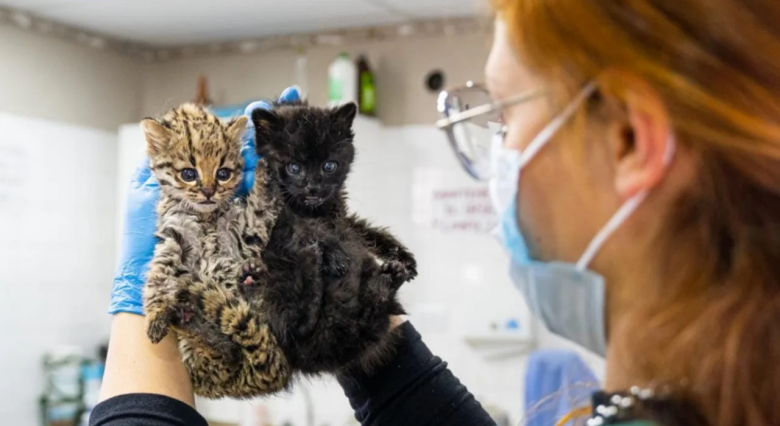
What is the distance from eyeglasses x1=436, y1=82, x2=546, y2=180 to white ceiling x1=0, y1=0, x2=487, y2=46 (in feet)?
5.97

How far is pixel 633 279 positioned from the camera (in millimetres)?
751

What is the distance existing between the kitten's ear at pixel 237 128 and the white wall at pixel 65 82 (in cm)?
224

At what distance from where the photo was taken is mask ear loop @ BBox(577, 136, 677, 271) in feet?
2.26

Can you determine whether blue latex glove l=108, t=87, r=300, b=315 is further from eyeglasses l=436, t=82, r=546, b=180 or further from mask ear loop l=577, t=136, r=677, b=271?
mask ear loop l=577, t=136, r=677, b=271

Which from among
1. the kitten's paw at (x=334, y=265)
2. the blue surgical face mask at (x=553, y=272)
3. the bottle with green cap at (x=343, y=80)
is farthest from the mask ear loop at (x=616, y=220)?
the bottle with green cap at (x=343, y=80)

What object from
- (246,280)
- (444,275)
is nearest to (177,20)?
(444,275)

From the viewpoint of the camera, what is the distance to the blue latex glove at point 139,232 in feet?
3.48

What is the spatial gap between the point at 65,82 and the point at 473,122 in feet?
8.94

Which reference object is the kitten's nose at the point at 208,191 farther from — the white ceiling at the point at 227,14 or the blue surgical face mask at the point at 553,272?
the white ceiling at the point at 227,14

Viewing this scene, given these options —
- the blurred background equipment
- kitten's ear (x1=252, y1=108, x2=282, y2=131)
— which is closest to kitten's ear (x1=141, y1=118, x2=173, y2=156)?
kitten's ear (x1=252, y1=108, x2=282, y2=131)

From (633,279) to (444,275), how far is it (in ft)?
7.54

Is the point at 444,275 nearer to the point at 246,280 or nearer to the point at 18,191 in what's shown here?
the point at 18,191

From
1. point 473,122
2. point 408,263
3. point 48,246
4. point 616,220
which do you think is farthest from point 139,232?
point 48,246

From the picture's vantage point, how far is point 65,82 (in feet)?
10.4
